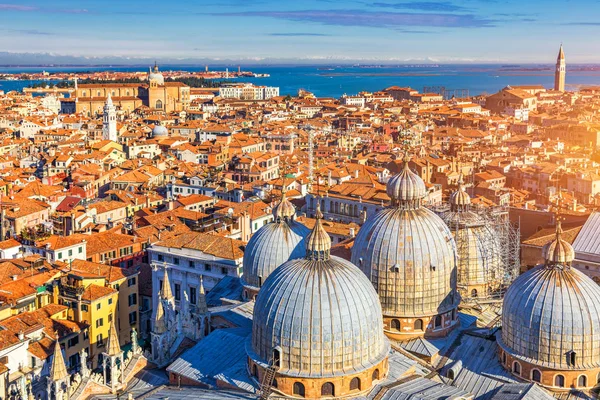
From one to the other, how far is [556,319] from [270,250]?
8034mm

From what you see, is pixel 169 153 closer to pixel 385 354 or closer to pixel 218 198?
pixel 218 198

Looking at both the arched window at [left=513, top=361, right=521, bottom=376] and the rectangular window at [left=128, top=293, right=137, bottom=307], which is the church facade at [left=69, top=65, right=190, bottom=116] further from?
the arched window at [left=513, top=361, right=521, bottom=376]

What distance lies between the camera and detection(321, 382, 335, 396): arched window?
565 inches

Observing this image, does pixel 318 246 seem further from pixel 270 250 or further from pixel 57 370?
pixel 57 370

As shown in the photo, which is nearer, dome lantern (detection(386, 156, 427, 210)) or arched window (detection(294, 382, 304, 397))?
arched window (detection(294, 382, 304, 397))

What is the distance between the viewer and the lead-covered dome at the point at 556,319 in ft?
49.4

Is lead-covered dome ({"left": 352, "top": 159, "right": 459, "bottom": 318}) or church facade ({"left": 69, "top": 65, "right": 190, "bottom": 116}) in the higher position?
church facade ({"left": 69, "top": 65, "right": 190, "bottom": 116})

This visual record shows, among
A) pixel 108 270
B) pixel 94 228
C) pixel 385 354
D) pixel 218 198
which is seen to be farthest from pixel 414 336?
pixel 218 198

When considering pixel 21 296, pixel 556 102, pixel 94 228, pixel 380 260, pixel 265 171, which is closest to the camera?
pixel 380 260

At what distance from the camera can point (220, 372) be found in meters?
16.2

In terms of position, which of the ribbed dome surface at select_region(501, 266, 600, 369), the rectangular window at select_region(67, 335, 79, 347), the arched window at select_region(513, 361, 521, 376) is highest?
the ribbed dome surface at select_region(501, 266, 600, 369)

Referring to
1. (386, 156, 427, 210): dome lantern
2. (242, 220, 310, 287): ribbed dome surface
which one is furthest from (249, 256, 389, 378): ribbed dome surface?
(242, 220, 310, 287): ribbed dome surface

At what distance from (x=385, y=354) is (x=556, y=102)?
407 feet

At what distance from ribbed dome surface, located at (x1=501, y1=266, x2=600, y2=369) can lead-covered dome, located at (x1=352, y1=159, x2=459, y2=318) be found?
233cm
